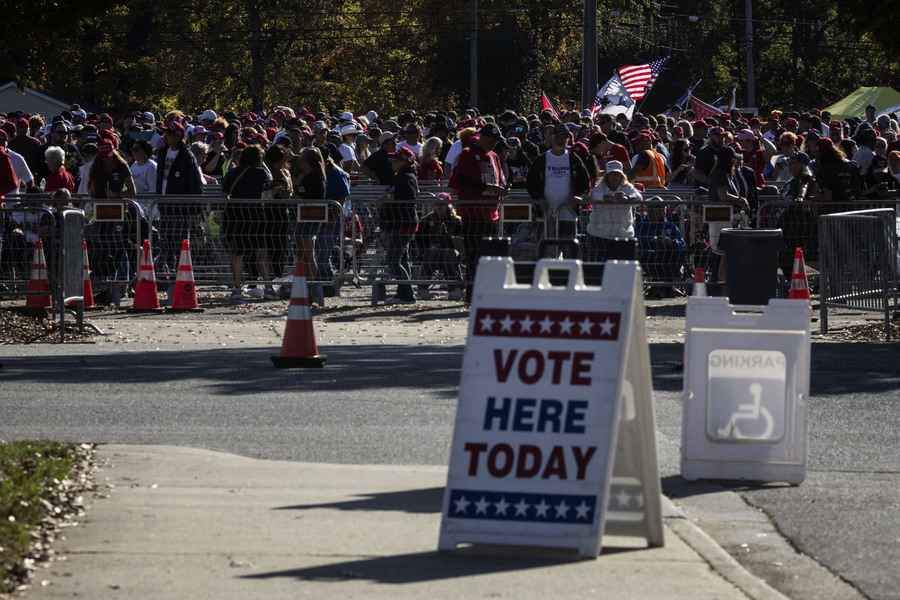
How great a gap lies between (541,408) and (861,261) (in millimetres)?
10600

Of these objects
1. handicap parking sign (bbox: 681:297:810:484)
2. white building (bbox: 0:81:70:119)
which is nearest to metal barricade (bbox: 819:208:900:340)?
handicap parking sign (bbox: 681:297:810:484)

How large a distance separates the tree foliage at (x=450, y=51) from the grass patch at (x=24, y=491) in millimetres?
52249

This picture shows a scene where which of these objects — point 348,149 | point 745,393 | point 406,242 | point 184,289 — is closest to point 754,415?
point 745,393

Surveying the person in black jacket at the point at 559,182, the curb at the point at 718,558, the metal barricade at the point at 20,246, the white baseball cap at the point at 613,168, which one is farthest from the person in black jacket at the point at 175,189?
the curb at the point at 718,558

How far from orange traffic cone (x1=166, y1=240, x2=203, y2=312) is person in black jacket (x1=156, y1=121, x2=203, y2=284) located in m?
1.08

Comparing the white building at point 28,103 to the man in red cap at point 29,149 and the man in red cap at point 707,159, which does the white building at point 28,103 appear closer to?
the man in red cap at point 29,149

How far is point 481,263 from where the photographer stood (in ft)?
24.8

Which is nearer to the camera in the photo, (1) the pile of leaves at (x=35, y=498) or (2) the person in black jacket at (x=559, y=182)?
(1) the pile of leaves at (x=35, y=498)

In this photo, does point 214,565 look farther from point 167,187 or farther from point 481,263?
point 167,187

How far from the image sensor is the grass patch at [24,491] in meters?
7.02

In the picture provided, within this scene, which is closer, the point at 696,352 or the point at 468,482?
the point at 468,482

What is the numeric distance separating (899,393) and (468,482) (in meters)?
6.81

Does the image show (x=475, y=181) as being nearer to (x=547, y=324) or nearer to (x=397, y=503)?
(x=397, y=503)

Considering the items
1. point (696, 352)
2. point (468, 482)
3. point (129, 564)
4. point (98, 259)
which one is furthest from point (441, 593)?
point (98, 259)
